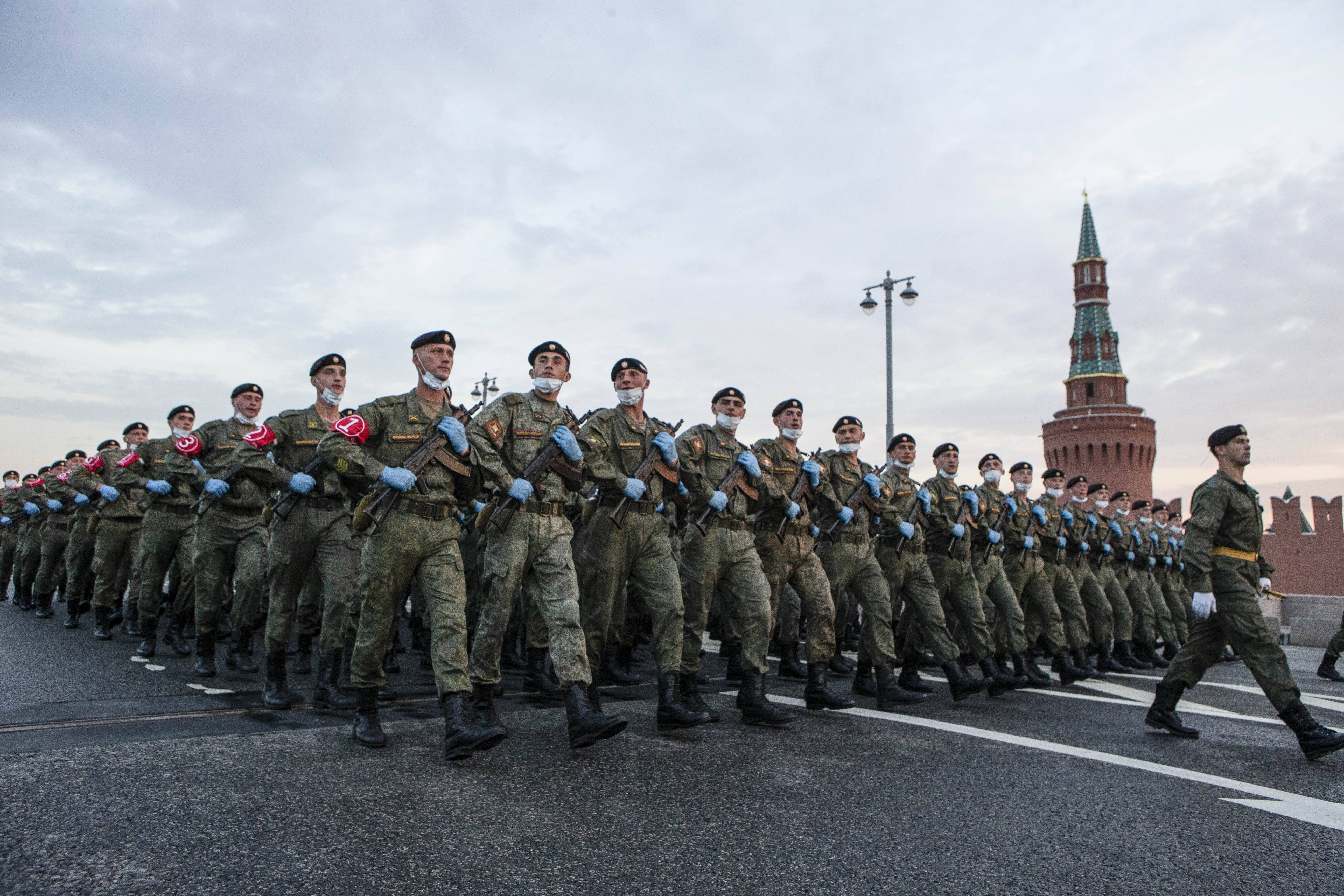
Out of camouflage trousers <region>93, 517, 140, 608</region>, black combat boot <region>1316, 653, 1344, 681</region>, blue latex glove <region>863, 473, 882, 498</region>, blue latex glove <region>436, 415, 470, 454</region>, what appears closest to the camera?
blue latex glove <region>436, 415, 470, 454</region>

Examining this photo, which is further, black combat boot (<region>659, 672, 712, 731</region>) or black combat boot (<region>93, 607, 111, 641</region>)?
black combat boot (<region>93, 607, 111, 641</region>)

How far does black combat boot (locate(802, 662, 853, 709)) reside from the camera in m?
6.37

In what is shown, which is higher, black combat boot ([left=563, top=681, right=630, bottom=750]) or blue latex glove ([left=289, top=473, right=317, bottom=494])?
blue latex glove ([left=289, top=473, right=317, bottom=494])

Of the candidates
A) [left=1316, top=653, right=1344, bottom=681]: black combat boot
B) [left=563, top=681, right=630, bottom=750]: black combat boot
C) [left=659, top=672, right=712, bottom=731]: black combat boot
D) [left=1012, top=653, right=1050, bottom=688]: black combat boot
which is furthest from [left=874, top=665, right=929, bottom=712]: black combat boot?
[left=1316, top=653, right=1344, bottom=681]: black combat boot

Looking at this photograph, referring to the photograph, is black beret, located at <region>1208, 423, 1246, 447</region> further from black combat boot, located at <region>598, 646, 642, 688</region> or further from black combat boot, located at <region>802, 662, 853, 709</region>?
black combat boot, located at <region>598, 646, 642, 688</region>

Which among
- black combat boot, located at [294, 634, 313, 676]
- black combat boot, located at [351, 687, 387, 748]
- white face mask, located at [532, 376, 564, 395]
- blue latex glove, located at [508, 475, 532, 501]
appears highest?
white face mask, located at [532, 376, 564, 395]

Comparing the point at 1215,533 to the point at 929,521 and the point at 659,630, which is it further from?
the point at 659,630

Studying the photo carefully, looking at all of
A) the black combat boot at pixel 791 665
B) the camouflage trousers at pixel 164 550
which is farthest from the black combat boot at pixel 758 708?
the camouflage trousers at pixel 164 550

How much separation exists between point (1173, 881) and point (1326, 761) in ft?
10.5

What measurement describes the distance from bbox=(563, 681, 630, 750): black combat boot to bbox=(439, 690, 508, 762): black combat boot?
357mm

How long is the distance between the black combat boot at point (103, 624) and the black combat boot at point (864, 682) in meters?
8.09

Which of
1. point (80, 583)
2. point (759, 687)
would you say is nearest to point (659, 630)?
point (759, 687)

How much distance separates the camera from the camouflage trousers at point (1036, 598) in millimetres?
8742

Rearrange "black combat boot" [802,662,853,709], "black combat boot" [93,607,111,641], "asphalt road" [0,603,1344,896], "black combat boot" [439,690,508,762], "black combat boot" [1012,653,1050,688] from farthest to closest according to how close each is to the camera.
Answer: "black combat boot" [93,607,111,641] → "black combat boot" [1012,653,1050,688] → "black combat boot" [802,662,853,709] → "black combat boot" [439,690,508,762] → "asphalt road" [0,603,1344,896]
